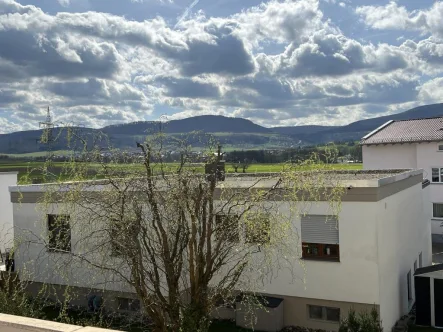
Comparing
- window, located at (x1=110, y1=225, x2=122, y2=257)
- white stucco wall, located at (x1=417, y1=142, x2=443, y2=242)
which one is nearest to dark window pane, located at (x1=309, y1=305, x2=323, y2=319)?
window, located at (x1=110, y1=225, x2=122, y2=257)

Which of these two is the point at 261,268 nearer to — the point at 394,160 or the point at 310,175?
the point at 310,175

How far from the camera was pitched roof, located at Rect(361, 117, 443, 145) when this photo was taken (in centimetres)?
3356

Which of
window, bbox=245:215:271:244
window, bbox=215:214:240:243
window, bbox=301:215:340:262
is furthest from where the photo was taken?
window, bbox=301:215:340:262

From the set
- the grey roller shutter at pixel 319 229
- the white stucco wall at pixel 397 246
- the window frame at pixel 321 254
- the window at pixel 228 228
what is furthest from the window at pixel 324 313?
the window at pixel 228 228

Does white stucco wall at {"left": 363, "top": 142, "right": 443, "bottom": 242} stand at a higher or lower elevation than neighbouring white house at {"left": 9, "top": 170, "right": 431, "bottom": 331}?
higher

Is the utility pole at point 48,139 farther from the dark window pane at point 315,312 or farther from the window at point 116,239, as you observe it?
the dark window pane at point 315,312

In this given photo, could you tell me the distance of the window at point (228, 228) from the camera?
401 inches

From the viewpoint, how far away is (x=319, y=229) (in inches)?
535

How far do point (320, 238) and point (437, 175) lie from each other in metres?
22.8

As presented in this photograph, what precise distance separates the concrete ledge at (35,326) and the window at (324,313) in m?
10.5

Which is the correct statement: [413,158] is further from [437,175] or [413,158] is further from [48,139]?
[48,139]

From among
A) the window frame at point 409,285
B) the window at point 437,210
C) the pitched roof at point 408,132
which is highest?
the pitched roof at point 408,132

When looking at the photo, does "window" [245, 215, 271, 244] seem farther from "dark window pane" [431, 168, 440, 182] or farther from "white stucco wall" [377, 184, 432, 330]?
"dark window pane" [431, 168, 440, 182]

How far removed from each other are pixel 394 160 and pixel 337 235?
2335cm
